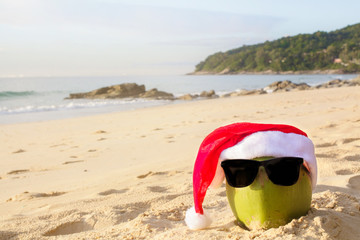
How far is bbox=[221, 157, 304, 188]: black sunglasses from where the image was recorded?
5.69 ft

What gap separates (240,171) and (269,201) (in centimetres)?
20

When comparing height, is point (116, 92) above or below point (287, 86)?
above

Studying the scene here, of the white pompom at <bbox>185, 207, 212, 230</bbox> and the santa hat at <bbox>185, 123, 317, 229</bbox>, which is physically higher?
the santa hat at <bbox>185, 123, 317, 229</bbox>

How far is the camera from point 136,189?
3.34 metres

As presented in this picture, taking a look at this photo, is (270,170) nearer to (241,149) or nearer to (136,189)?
(241,149)

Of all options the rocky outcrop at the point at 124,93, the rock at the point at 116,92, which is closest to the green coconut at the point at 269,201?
the rocky outcrop at the point at 124,93

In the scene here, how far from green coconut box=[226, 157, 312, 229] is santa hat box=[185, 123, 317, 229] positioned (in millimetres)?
65

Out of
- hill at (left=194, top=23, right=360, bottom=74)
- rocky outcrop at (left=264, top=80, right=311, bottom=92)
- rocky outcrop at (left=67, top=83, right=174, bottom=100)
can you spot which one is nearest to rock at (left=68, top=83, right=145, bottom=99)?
rocky outcrop at (left=67, top=83, right=174, bottom=100)

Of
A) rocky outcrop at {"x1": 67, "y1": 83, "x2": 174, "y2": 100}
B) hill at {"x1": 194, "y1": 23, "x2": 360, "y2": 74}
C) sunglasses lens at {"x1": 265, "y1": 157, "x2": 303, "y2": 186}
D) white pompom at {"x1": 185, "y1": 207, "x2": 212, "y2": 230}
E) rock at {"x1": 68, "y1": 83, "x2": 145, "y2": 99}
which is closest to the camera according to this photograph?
sunglasses lens at {"x1": 265, "y1": 157, "x2": 303, "y2": 186}

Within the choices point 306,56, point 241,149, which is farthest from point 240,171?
point 306,56

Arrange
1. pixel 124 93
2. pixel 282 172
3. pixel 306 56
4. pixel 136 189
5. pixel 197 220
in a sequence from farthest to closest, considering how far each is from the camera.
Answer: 1. pixel 306 56
2. pixel 124 93
3. pixel 136 189
4. pixel 197 220
5. pixel 282 172

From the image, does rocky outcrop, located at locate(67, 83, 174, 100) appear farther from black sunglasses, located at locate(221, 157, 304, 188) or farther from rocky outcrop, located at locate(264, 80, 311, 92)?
black sunglasses, located at locate(221, 157, 304, 188)

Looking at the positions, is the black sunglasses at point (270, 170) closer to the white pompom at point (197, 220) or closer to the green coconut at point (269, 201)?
the green coconut at point (269, 201)

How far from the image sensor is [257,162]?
1.76m
